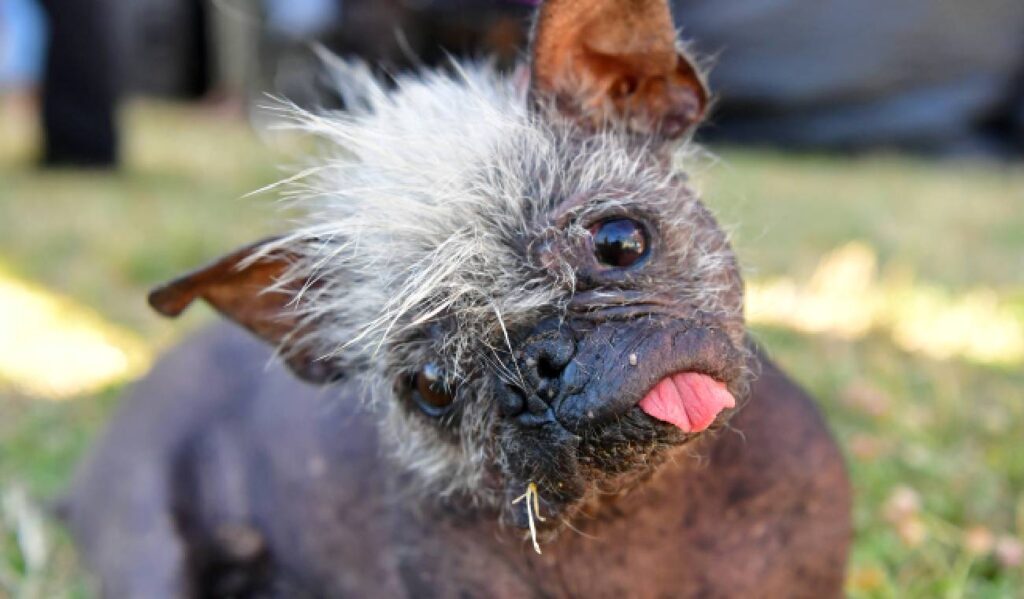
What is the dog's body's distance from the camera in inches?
63.6

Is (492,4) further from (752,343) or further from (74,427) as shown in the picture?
(752,343)

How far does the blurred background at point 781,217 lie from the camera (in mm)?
2418

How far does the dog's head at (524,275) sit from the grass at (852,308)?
0.21m

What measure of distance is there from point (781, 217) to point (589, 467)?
390 cm

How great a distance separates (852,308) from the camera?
3564 mm

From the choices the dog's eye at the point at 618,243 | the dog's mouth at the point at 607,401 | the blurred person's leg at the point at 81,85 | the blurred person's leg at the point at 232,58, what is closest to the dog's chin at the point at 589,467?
the dog's mouth at the point at 607,401

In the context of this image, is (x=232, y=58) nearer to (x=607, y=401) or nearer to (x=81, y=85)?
(x=81, y=85)

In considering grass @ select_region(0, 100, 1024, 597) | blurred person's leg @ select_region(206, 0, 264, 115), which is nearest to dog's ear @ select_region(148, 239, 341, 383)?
grass @ select_region(0, 100, 1024, 597)

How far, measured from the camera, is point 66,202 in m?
5.52

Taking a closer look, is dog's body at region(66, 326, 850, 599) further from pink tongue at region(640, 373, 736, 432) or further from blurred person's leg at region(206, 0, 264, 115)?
blurred person's leg at region(206, 0, 264, 115)

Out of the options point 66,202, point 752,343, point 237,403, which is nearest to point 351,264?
point 752,343

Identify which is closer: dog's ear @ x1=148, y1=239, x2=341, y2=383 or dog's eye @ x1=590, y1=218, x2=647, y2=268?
dog's eye @ x1=590, y1=218, x2=647, y2=268

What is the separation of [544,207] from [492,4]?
4805 mm

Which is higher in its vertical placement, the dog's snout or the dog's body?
the dog's snout
